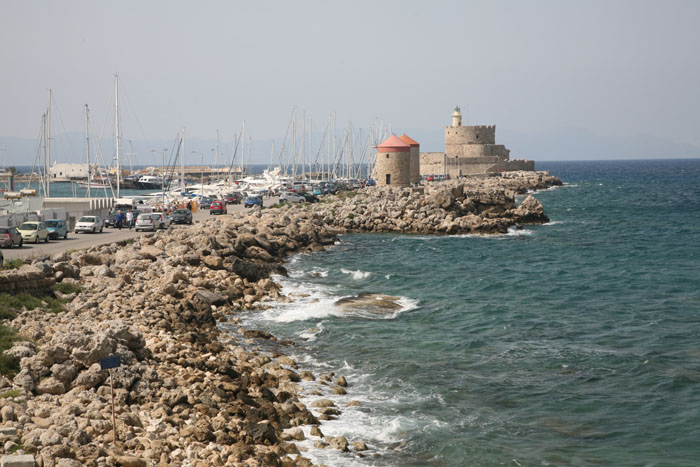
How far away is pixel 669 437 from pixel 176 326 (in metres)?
13.9

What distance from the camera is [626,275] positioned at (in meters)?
35.9

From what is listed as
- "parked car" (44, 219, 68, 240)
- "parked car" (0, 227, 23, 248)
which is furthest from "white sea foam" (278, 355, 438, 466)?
"parked car" (44, 219, 68, 240)

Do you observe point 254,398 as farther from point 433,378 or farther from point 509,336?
point 509,336

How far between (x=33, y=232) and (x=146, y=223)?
8601 millimetres

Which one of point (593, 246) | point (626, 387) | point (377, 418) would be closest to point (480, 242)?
point (593, 246)

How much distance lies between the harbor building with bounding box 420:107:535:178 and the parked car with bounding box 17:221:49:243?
99.9 metres

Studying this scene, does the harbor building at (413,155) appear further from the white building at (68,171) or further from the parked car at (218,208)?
the white building at (68,171)

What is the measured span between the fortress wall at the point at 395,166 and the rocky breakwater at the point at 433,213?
858 cm

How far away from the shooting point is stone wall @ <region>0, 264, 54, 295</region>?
20047mm

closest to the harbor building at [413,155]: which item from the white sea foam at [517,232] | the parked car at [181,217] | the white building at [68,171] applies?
the white sea foam at [517,232]

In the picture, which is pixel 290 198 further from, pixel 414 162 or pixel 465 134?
pixel 465 134

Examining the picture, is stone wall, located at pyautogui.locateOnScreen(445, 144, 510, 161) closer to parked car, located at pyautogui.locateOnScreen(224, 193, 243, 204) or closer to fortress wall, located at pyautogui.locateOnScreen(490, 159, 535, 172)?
fortress wall, located at pyautogui.locateOnScreen(490, 159, 535, 172)

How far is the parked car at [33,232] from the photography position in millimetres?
35312

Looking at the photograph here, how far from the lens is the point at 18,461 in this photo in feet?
33.5
